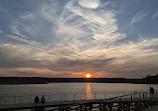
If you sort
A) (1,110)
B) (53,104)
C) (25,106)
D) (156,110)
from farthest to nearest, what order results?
(53,104) < (25,106) < (1,110) < (156,110)

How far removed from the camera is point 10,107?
2158 centimetres

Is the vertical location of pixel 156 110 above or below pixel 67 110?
above

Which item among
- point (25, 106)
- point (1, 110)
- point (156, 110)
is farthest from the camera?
point (25, 106)

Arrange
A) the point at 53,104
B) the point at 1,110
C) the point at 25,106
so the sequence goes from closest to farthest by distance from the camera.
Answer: the point at 1,110
the point at 25,106
the point at 53,104

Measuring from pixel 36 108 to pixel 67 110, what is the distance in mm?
4585

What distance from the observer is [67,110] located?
2461cm

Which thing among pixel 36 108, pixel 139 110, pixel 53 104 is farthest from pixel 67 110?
pixel 139 110

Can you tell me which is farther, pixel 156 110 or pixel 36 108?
pixel 36 108

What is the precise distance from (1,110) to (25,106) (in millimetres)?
2913

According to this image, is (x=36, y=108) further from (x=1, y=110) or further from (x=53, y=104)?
(x=1, y=110)

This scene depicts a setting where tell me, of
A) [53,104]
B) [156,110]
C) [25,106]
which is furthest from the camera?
[53,104]

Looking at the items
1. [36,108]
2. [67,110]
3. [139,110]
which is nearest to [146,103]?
[139,110]

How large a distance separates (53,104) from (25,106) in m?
3.85

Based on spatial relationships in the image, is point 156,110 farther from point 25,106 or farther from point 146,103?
point 25,106
